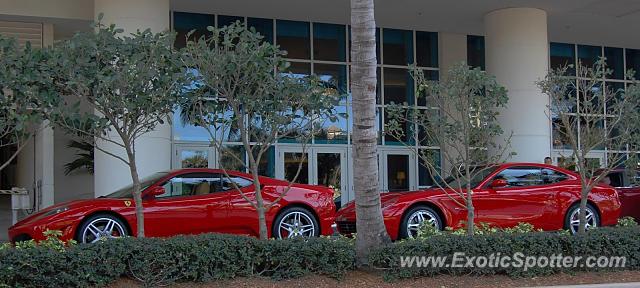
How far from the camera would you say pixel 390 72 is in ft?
70.3

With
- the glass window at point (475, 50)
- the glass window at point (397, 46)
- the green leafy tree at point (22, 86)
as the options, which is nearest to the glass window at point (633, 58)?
the glass window at point (475, 50)

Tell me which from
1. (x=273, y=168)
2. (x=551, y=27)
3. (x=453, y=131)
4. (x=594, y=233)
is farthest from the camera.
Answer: (x=551, y=27)

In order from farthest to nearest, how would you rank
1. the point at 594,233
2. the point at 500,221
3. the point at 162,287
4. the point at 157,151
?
the point at 157,151 < the point at 500,221 < the point at 594,233 < the point at 162,287

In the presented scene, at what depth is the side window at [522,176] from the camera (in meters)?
12.3

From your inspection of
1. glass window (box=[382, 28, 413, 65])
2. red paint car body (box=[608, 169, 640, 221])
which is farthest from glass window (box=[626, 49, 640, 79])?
red paint car body (box=[608, 169, 640, 221])

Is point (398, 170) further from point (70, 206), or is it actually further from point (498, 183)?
point (70, 206)

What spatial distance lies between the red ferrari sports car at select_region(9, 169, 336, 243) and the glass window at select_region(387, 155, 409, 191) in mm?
9186

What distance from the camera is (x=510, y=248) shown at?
332 inches

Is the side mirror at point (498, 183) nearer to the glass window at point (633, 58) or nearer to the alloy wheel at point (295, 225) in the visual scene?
the alloy wheel at point (295, 225)

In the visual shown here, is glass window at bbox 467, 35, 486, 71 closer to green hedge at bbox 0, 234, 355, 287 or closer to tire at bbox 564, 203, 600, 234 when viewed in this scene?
→ tire at bbox 564, 203, 600, 234

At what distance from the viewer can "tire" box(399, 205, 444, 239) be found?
1125 cm

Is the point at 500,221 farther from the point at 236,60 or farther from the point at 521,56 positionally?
the point at 521,56

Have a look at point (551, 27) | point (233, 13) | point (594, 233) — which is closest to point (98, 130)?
point (594, 233)

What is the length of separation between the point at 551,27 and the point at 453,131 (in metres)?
12.6
